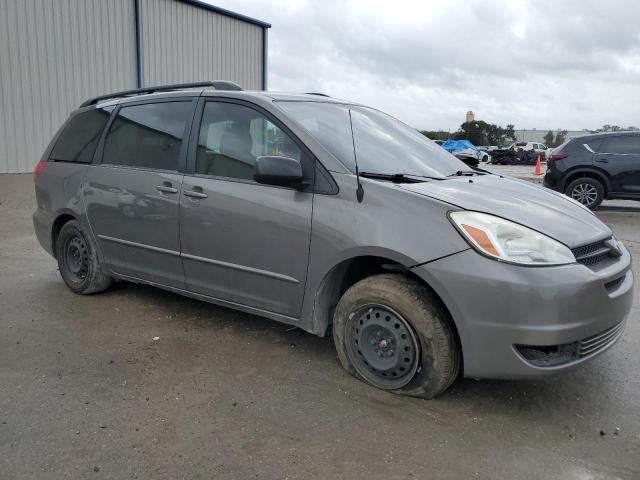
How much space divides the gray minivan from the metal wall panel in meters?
9.61

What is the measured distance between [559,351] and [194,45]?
15709 mm

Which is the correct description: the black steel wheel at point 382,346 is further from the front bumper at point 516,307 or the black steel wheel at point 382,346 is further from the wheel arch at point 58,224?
the wheel arch at point 58,224

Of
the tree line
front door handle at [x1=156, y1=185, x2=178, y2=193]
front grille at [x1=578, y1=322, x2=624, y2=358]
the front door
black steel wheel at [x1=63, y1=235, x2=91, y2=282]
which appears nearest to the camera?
front grille at [x1=578, y1=322, x2=624, y2=358]

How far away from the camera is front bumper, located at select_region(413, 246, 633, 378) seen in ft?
8.57

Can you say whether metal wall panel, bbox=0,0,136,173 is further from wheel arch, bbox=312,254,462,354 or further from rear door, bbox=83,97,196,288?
wheel arch, bbox=312,254,462,354

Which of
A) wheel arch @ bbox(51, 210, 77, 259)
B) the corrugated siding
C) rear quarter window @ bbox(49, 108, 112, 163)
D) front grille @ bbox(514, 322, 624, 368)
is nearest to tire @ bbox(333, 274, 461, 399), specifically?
front grille @ bbox(514, 322, 624, 368)

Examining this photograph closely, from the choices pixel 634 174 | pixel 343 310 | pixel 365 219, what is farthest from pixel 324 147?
pixel 634 174

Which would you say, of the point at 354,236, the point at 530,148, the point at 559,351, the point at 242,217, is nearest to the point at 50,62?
the point at 242,217

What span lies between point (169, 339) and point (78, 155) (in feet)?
6.42

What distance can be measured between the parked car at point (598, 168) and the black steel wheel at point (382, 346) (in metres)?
9.53

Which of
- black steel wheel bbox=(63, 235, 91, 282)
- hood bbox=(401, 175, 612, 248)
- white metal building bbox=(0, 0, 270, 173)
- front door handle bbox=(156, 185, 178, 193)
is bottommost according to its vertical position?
black steel wheel bbox=(63, 235, 91, 282)

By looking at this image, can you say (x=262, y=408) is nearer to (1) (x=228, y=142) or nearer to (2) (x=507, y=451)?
(2) (x=507, y=451)

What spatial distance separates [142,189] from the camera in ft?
13.4

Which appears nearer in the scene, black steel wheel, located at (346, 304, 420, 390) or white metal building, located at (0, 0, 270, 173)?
black steel wheel, located at (346, 304, 420, 390)
